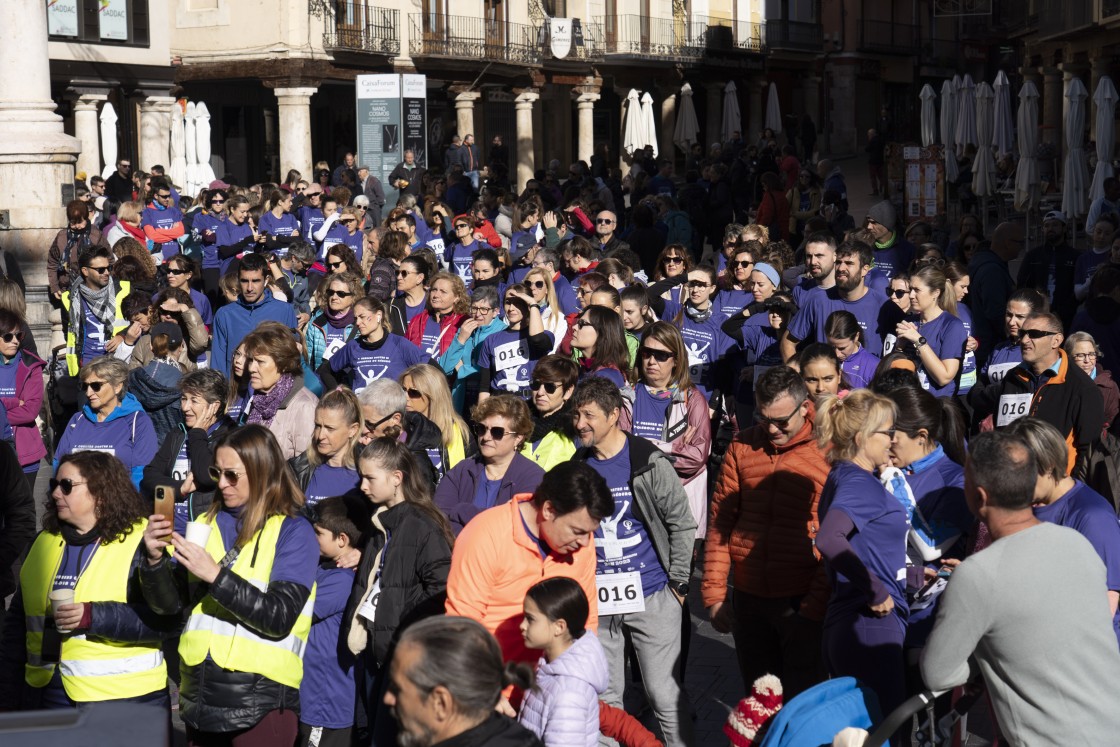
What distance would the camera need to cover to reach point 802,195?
1975 centimetres

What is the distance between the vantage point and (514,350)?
8.95 metres

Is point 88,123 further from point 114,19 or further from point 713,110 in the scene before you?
point 713,110

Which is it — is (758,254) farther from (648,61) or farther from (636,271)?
(648,61)

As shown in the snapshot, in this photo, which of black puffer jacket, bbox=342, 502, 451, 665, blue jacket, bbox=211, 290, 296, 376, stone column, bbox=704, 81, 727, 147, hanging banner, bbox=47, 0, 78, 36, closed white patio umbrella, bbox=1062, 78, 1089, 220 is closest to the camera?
black puffer jacket, bbox=342, 502, 451, 665

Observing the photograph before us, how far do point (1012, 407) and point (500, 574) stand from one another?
3606 millimetres

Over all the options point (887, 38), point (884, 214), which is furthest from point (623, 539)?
point (887, 38)

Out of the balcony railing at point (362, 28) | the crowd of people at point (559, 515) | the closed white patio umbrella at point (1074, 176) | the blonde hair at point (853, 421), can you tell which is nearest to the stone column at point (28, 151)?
the crowd of people at point (559, 515)

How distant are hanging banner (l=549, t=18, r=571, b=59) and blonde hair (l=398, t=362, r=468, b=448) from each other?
34960 mm

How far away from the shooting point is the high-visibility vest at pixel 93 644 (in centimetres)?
505

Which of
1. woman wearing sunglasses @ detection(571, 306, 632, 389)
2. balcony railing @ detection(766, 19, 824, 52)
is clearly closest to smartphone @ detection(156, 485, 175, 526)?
woman wearing sunglasses @ detection(571, 306, 632, 389)

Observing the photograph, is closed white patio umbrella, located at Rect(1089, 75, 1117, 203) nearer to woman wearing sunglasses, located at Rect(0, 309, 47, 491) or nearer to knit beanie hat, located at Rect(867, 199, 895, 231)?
knit beanie hat, located at Rect(867, 199, 895, 231)

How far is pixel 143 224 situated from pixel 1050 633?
14265 millimetres

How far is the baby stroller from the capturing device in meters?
4.50

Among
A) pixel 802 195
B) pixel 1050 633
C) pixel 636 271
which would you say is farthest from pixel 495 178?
pixel 1050 633
